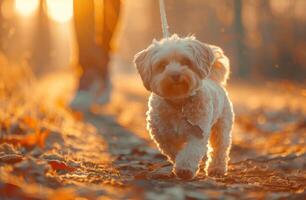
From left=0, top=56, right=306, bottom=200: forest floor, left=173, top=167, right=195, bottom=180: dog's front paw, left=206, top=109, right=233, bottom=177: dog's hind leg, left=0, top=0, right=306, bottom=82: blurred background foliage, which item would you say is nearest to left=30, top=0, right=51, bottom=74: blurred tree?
left=0, top=0, right=306, bottom=82: blurred background foliage

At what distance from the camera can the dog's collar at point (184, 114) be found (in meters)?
6.26

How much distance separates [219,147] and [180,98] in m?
1.12

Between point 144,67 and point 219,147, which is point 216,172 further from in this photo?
point 144,67

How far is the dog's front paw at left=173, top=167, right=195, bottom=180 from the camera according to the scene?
19.5 feet

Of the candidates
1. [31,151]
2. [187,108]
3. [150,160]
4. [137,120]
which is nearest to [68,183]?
[187,108]

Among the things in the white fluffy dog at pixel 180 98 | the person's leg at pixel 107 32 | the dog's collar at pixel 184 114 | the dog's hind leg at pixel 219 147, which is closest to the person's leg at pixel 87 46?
the person's leg at pixel 107 32

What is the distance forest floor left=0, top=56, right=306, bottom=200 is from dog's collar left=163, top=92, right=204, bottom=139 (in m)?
0.41

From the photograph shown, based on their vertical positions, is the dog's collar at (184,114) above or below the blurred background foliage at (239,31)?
below

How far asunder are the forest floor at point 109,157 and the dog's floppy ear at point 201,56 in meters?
0.96

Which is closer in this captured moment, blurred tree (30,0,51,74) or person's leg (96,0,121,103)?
person's leg (96,0,121,103)

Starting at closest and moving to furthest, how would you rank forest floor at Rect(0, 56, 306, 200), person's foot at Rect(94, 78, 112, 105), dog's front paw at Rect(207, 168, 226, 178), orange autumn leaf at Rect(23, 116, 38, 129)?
forest floor at Rect(0, 56, 306, 200) < dog's front paw at Rect(207, 168, 226, 178) < orange autumn leaf at Rect(23, 116, 38, 129) < person's foot at Rect(94, 78, 112, 105)

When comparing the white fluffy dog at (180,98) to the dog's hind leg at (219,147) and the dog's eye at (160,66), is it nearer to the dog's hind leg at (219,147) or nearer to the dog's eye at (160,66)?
the dog's eye at (160,66)

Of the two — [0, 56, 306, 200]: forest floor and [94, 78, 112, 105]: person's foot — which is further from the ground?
[94, 78, 112, 105]: person's foot

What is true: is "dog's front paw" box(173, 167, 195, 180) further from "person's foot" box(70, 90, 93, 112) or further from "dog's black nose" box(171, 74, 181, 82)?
"person's foot" box(70, 90, 93, 112)
